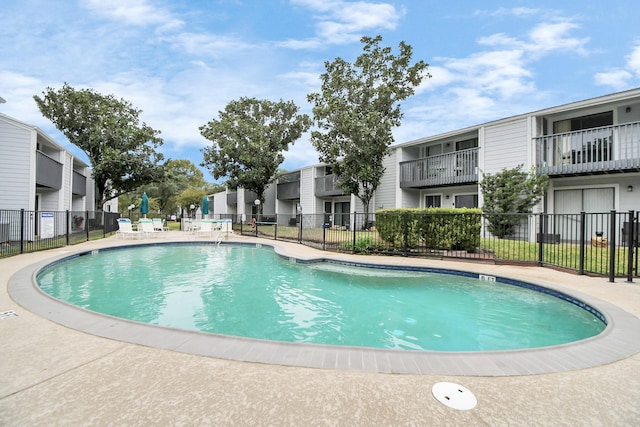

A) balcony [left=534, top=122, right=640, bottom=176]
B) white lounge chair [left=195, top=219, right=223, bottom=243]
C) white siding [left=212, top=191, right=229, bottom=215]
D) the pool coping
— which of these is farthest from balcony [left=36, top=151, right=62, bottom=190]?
white siding [left=212, top=191, right=229, bottom=215]

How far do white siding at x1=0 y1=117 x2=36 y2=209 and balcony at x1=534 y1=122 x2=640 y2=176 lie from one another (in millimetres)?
21408

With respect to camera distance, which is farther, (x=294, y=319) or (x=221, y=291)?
(x=221, y=291)

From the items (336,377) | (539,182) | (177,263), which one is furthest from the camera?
(539,182)

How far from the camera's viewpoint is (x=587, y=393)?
2.26 m

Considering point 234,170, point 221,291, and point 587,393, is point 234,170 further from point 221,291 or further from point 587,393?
point 587,393

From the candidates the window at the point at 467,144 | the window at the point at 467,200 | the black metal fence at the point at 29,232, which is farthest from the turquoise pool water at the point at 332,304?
the window at the point at 467,144

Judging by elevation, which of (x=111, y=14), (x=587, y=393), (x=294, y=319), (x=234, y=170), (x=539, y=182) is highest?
(x=111, y=14)

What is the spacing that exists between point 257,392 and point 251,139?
23452 mm

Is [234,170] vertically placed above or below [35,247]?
above

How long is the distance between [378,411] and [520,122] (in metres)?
14.6

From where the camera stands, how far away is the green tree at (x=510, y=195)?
39.5 feet

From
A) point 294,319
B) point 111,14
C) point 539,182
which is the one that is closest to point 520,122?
point 539,182

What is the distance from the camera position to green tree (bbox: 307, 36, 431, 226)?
52.7ft

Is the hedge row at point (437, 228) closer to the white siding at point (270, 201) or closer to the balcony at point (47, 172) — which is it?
the balcony at point (47, 172)
